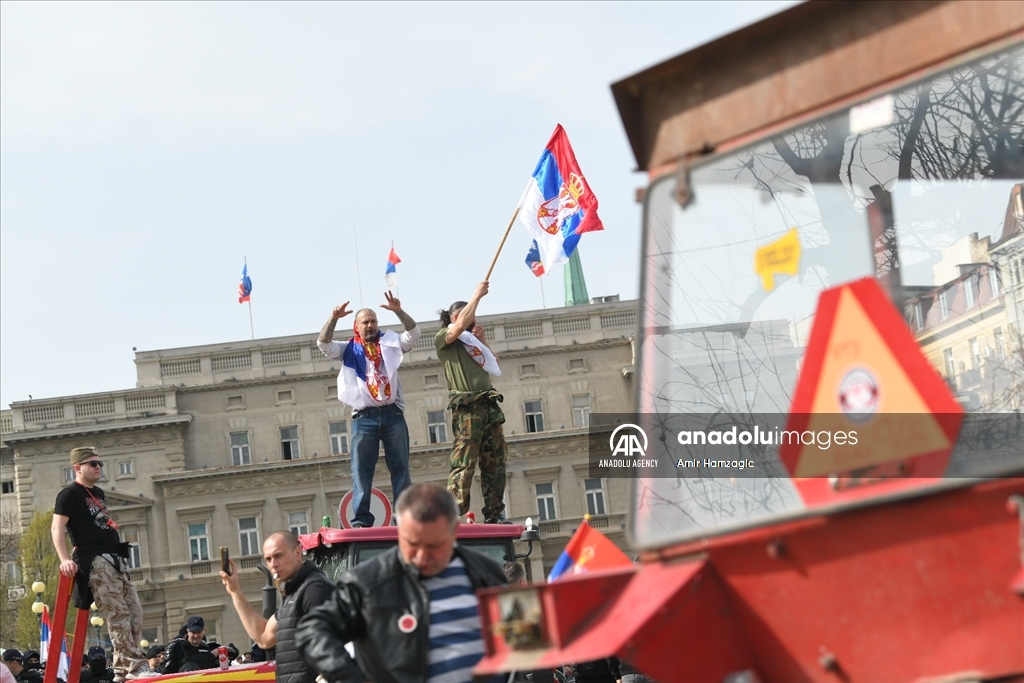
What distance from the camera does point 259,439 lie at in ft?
245

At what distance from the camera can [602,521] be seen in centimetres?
6819

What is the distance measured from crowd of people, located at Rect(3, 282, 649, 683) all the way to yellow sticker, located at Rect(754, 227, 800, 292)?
4.80ft

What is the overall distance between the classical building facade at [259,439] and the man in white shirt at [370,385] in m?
57.8

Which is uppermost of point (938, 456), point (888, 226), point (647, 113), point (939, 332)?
point (647, 113)

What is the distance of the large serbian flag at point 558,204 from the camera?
51.1ft

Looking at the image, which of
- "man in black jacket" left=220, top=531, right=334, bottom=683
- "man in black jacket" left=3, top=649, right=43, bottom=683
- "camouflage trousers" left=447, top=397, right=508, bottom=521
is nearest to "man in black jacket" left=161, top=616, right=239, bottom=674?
"man in black jacket" left=3, top=649, right=43, bottom=683

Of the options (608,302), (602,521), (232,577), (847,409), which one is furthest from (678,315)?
(608,302)

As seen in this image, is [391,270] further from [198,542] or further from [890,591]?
[890,591]

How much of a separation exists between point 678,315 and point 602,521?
6409cm

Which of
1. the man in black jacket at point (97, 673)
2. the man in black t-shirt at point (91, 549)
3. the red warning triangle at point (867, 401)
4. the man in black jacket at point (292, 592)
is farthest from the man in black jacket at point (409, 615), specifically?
the man in black jacket at point (97, 673)

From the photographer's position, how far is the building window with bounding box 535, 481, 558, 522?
70.8 m

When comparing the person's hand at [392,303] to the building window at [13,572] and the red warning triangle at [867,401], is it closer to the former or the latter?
the red warning triangle at [867,401]

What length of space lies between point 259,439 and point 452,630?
2776 inches

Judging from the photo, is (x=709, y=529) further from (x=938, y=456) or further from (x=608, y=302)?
(x=608, y=302)
